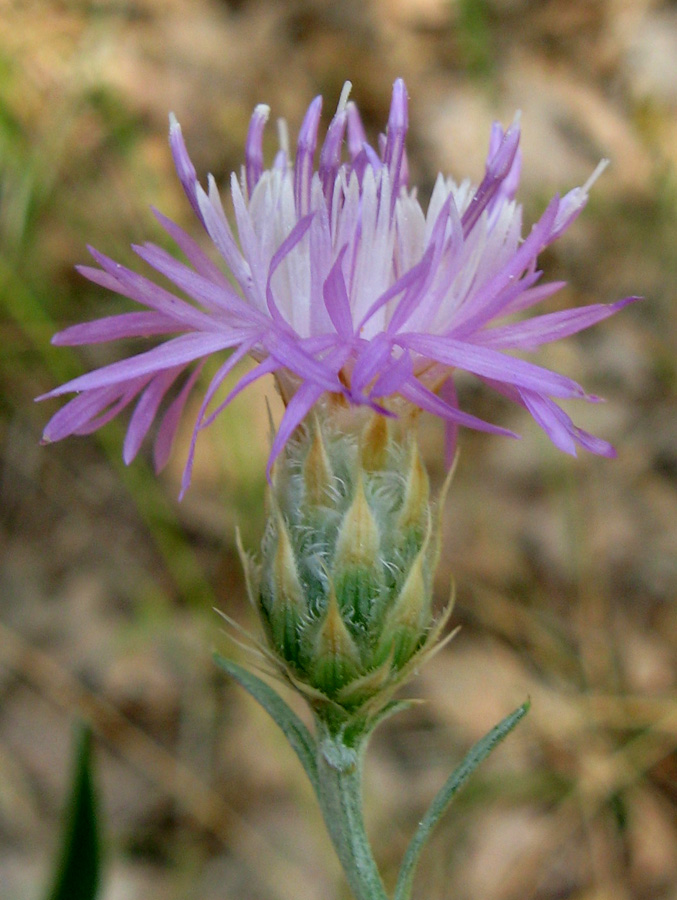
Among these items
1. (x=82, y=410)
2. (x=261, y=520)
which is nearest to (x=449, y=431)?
(x=82, y=410)

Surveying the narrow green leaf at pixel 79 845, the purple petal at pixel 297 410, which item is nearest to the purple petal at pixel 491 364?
the purple petal at pixel 297 410

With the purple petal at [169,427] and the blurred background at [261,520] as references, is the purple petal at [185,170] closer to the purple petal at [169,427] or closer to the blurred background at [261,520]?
the purple petal at [169,427]

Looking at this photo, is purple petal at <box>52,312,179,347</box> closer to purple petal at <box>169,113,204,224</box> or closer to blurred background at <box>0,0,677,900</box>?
purple petal at <box>169,113,204,224</box>

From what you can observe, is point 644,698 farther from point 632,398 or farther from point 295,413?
point 295,413

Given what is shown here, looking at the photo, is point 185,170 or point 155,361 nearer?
point 155,361

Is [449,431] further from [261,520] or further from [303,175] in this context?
[261,520]

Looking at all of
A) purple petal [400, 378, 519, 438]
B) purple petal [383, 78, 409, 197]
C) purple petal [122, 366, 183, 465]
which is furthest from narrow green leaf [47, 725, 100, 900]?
purple petal [383, 78, 409, 197]
